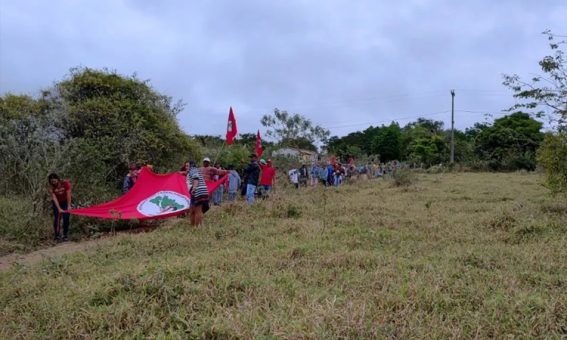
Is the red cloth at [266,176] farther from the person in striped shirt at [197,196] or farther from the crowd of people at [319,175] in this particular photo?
the person in striped shirt at [197,196]

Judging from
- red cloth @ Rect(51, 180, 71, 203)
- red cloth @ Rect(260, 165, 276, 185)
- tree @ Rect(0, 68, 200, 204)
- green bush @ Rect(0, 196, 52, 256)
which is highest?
tree @ Rect(0, 68, 200, 204)

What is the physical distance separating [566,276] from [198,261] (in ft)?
13.0

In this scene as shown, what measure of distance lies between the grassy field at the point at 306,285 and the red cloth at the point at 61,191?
2.21 metres

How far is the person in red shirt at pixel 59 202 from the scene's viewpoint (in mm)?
9078

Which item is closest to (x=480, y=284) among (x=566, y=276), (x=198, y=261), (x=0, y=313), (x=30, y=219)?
Answer: (x=566, y=276)

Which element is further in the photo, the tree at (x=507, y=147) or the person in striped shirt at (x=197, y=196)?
the tree at (x=507, y=147)

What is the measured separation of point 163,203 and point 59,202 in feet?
6.66

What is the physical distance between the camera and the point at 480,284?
181 inches

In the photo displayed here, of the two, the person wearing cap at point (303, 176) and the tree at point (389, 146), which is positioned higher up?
the tree at point (389, 146)

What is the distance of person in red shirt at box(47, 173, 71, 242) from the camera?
908cm

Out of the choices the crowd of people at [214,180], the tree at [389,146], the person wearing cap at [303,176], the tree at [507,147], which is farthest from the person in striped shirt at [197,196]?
the tree at [389,146]

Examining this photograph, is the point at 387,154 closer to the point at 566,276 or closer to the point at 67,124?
the point at 67,124

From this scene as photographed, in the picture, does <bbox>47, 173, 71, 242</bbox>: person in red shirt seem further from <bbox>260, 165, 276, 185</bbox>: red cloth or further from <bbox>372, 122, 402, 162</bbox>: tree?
<bbox>372, 122, 402, 162</bbox>: tree

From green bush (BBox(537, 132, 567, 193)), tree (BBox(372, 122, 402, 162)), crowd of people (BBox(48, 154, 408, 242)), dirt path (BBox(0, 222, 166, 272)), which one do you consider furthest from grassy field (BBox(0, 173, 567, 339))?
tree (BBox(372, 122, 402, 162))
